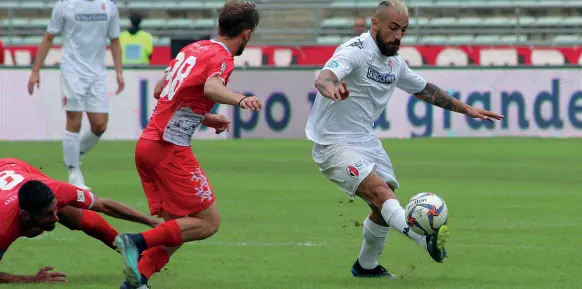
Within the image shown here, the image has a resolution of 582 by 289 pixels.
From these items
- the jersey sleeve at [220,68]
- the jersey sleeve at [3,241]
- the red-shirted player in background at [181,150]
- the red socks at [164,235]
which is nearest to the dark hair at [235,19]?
the red-shirted player in background at [181,150]

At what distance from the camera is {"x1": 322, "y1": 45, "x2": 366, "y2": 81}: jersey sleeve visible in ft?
23.7

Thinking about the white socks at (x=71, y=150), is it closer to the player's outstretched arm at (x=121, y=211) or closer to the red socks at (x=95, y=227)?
Answer: the red socks at (x=95, y=227)

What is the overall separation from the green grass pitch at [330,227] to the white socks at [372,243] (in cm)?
16

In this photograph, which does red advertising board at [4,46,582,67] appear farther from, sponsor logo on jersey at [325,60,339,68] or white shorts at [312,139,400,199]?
sponsor logo on jersey at [325,60,339,68]

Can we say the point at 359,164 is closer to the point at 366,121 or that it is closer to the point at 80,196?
the point at 366,121

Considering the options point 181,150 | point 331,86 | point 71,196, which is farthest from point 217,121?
point 71,196

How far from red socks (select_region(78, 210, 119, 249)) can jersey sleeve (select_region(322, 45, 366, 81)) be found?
67.0 inches

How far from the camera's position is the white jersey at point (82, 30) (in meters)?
12.6

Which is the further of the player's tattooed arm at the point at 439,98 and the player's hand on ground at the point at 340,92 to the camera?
the player's tattooed arm at the point at 439,98

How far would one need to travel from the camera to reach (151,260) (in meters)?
6.79

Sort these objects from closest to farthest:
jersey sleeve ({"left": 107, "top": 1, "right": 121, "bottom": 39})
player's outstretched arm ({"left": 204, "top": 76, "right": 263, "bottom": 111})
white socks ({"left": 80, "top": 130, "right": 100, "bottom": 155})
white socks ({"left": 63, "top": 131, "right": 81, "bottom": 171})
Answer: player's outstretched arm ({"left": 204, "top": 76, "right": 263, "bottom": 111}) → white socks ({"left": 63, "top": 131, "right": 81, "bottom": 171}) → jersey sleeve ({"left": 107, "top": 1, "right": 121, "bottom": 39}) → white socks ({"left": 80, "top": 130, "right": 100, "bottom": 155})

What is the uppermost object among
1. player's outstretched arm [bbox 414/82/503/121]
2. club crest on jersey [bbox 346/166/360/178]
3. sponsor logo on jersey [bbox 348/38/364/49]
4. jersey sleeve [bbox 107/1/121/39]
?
sponsor logo on jersey [bbox 348/38/364/49]

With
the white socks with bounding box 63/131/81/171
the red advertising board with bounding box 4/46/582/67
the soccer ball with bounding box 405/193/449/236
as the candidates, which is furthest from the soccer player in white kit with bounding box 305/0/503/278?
the red advertising board with bounding box 4/46/582/67

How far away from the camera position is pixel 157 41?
27375mm
